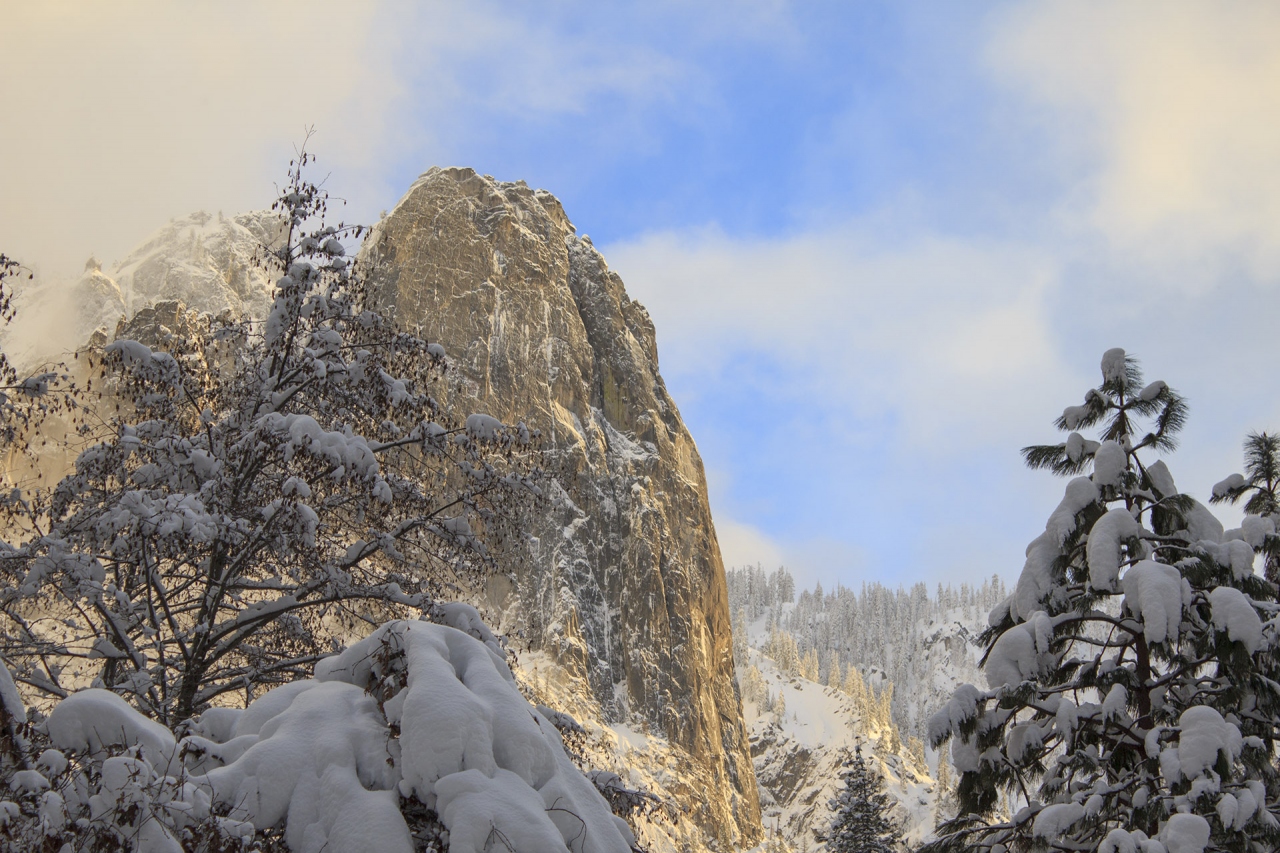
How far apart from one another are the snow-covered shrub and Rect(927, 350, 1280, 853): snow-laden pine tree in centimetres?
521

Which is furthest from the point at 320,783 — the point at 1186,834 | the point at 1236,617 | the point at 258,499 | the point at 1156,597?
the point at 1236,617

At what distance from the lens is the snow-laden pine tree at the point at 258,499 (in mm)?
7301

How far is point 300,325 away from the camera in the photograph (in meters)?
8.84

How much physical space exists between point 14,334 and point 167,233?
25183 mm

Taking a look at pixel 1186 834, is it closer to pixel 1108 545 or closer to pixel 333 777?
pixel 1108 545

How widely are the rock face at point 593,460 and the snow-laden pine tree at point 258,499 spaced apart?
202ft

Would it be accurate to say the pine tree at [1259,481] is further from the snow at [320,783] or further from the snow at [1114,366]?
the snow at [320,783]

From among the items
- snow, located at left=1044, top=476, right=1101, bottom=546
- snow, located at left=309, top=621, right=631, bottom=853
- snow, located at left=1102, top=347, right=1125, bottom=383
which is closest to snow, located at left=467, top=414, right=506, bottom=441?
snow, located at left=309, top=621, right=631, bottom=853

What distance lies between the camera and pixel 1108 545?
8094 mm

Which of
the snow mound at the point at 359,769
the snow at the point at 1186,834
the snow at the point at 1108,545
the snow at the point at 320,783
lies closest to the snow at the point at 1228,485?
the snow at the point at 1108,545

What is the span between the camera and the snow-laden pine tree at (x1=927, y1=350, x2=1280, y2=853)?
7.36 metres

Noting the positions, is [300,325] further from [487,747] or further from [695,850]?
[695,850]

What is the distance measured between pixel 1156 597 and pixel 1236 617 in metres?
0.64

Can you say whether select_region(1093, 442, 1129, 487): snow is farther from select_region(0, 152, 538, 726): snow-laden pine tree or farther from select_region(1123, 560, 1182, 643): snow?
select_region(0, 152, 538, 726): snow-laden pine tree
